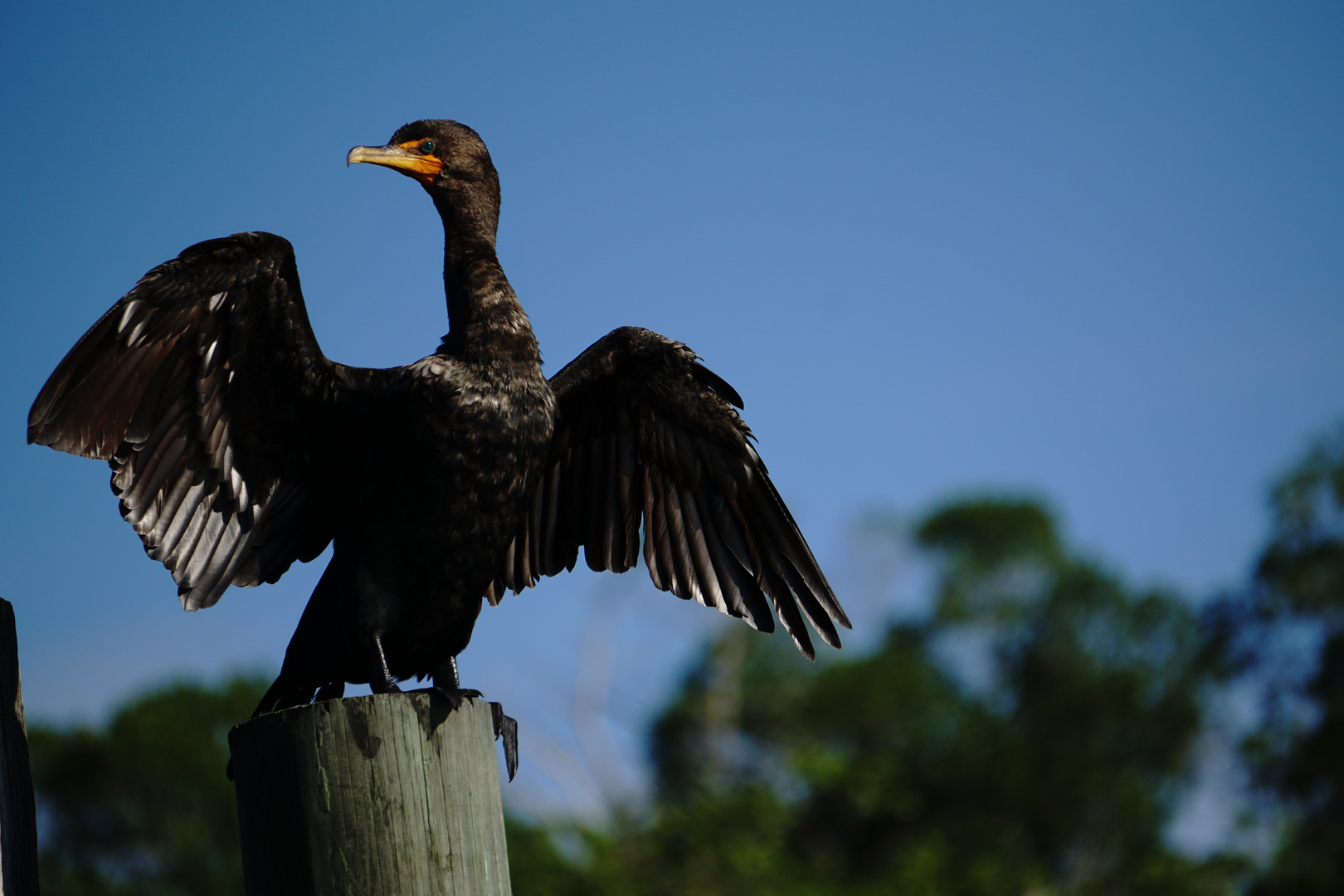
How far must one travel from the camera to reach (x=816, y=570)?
4.14 m

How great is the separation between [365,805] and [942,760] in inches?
922

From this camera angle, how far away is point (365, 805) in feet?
7.26

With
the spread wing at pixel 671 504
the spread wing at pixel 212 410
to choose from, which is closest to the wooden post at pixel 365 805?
the spread wing at pixel 212 410

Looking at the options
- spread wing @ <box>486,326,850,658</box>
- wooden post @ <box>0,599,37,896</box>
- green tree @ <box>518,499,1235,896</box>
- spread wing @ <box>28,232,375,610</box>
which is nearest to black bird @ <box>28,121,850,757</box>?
spread wing @ <box>28,232,375,610</box>

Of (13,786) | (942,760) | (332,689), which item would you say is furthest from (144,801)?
(13,786)

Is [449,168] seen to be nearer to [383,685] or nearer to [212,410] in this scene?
[212,410]

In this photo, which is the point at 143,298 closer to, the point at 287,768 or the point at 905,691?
the point at 287,768

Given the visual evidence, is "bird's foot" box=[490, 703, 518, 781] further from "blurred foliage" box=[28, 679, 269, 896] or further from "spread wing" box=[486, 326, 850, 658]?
"blurred foliage" box=[28, 679, 269, 896]

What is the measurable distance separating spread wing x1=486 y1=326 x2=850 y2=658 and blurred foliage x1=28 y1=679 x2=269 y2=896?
639 inches

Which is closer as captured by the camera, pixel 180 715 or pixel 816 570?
pixel 816 570

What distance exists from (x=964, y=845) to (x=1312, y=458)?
1013 cm

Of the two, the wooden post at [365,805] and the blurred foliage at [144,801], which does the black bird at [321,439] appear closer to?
the wooden post at [365,805]

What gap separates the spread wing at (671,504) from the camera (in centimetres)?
415

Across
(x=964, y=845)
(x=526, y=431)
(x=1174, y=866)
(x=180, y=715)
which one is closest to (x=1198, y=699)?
(x=1174, y=866)
